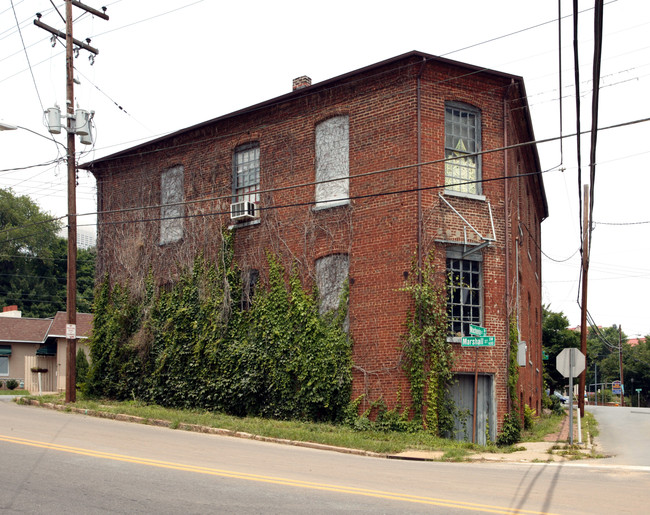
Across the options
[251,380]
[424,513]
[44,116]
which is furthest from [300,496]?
[44,116]

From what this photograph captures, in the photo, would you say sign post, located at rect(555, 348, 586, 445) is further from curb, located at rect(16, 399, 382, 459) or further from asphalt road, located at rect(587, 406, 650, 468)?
curb, located at rect(16, 399, 382, 459)

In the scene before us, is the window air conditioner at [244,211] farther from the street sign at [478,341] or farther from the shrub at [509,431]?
the shrub at [509,431]

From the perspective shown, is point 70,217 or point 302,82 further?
point 302,82

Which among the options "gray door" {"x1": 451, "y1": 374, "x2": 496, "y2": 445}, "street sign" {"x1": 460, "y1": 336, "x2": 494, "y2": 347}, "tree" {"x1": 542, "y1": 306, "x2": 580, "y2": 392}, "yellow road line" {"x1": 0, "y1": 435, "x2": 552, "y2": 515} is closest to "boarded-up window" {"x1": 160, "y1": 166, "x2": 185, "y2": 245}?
"gray door" {"x1": 451, "y1": 374, "x2": 496, "y2": 445}

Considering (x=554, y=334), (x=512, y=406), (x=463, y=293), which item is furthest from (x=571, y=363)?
(x=554, y=334)

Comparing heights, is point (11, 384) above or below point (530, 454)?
below

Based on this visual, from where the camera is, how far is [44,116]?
840 inches

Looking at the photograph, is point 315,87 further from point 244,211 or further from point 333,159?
point 244,211

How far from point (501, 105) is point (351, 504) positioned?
13.6 m

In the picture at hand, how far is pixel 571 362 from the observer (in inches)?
677

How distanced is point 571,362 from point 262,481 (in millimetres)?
10016

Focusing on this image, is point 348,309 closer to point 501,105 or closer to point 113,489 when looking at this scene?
point 501,105

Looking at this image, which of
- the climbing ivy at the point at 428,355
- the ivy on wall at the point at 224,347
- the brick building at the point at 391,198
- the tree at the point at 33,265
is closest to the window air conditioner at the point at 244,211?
the brick building at the point at 391,198

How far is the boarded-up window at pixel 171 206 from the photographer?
77.6 feet
